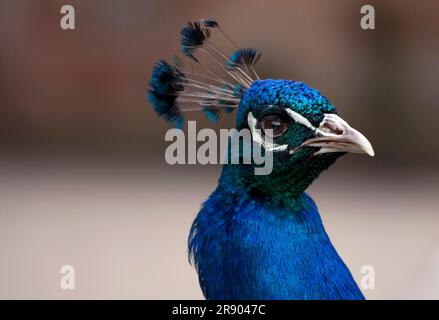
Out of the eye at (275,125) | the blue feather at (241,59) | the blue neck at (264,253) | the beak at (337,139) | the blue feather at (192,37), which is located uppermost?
the blue feather at (192,37)

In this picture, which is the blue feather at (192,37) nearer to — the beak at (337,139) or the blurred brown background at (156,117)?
the beak at (337,139)

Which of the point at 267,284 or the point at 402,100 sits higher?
the point at 402,100

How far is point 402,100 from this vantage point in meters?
4.07

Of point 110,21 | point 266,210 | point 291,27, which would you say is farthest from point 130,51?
point 266,210

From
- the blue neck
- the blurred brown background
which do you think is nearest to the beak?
the blue neck

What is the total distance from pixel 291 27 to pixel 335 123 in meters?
2.55

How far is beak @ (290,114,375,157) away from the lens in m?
1.45

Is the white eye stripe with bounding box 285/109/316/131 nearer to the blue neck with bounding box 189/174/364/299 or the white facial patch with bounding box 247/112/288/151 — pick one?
the white facial patch with bounding box 247/112/288/151

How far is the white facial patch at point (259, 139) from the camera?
4.98ft

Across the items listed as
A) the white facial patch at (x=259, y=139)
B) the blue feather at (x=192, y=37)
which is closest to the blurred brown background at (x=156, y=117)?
the blue feather at (x=192, y=37)

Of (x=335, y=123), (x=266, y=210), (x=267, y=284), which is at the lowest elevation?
(x=267, y=284)

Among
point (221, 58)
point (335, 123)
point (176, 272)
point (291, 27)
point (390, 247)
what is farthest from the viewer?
point (291, 27)

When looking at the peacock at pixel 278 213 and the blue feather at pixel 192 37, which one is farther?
the blue feather at pixel 192 37
